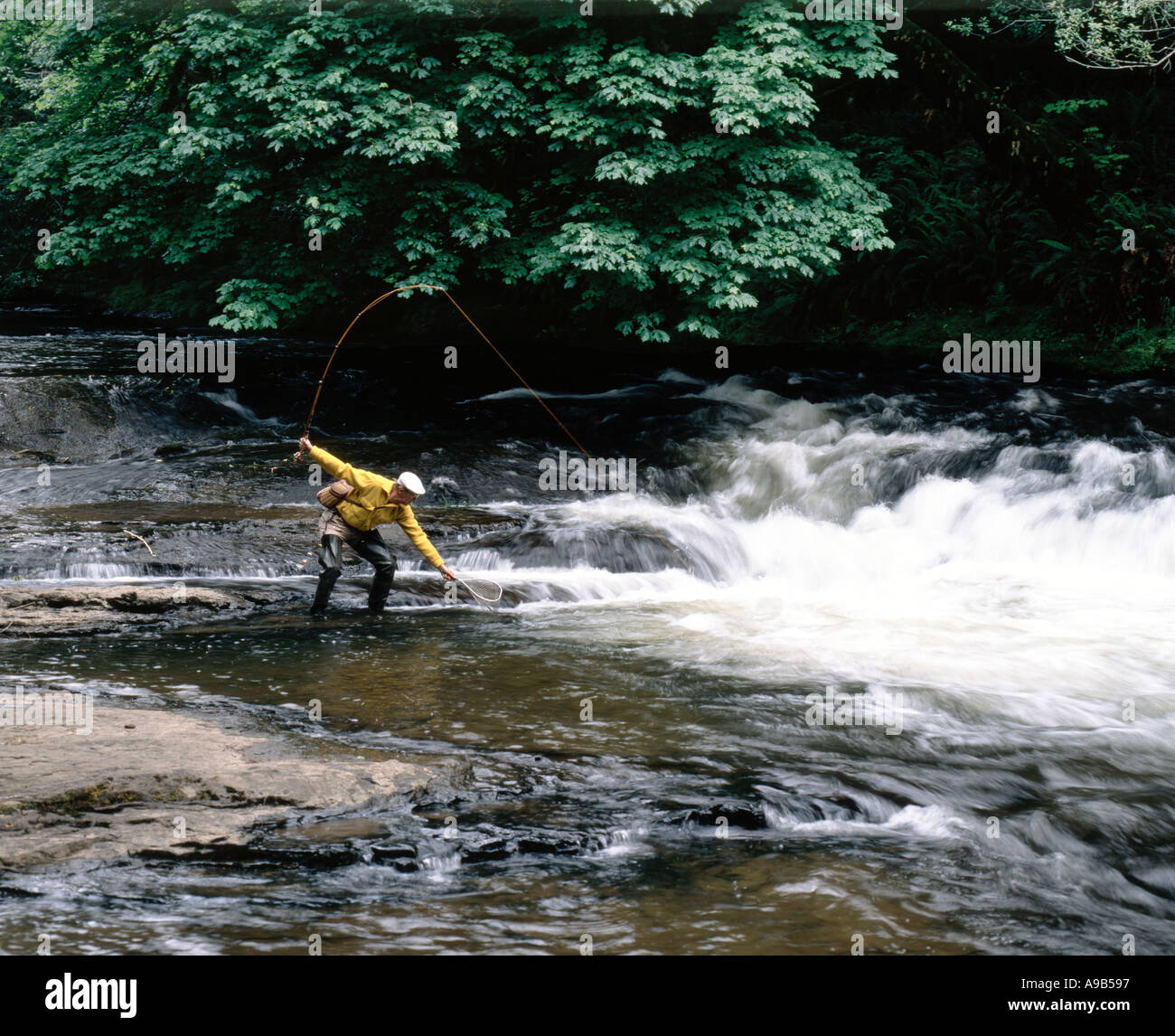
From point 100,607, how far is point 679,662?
525 cm

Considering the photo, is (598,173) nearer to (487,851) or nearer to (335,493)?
(335,493)

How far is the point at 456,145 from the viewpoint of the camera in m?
14.6

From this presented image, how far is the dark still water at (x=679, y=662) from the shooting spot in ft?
18.2

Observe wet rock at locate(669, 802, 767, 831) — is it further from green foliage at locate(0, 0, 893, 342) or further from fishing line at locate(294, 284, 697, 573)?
green foliage at locate(0, 0, 893, 342)

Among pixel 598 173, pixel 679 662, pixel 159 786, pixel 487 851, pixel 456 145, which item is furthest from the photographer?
pixel 598 173

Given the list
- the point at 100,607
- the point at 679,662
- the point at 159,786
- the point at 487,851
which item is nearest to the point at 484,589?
the point at 679,662

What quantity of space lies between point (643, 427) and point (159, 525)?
7.72m

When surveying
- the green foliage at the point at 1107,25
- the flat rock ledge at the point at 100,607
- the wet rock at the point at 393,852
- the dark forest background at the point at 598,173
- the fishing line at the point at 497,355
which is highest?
the green foliage at the point at 1107,25

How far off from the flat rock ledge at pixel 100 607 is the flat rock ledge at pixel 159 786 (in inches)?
122

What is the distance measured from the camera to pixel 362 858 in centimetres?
591

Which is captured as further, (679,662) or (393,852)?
(679,662)

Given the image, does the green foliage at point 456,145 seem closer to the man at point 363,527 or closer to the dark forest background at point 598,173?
the dark forest background at point 598,173

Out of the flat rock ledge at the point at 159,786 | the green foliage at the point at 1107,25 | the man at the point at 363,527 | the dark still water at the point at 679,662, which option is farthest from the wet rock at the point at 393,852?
the green foliage at the point at 1107,25
